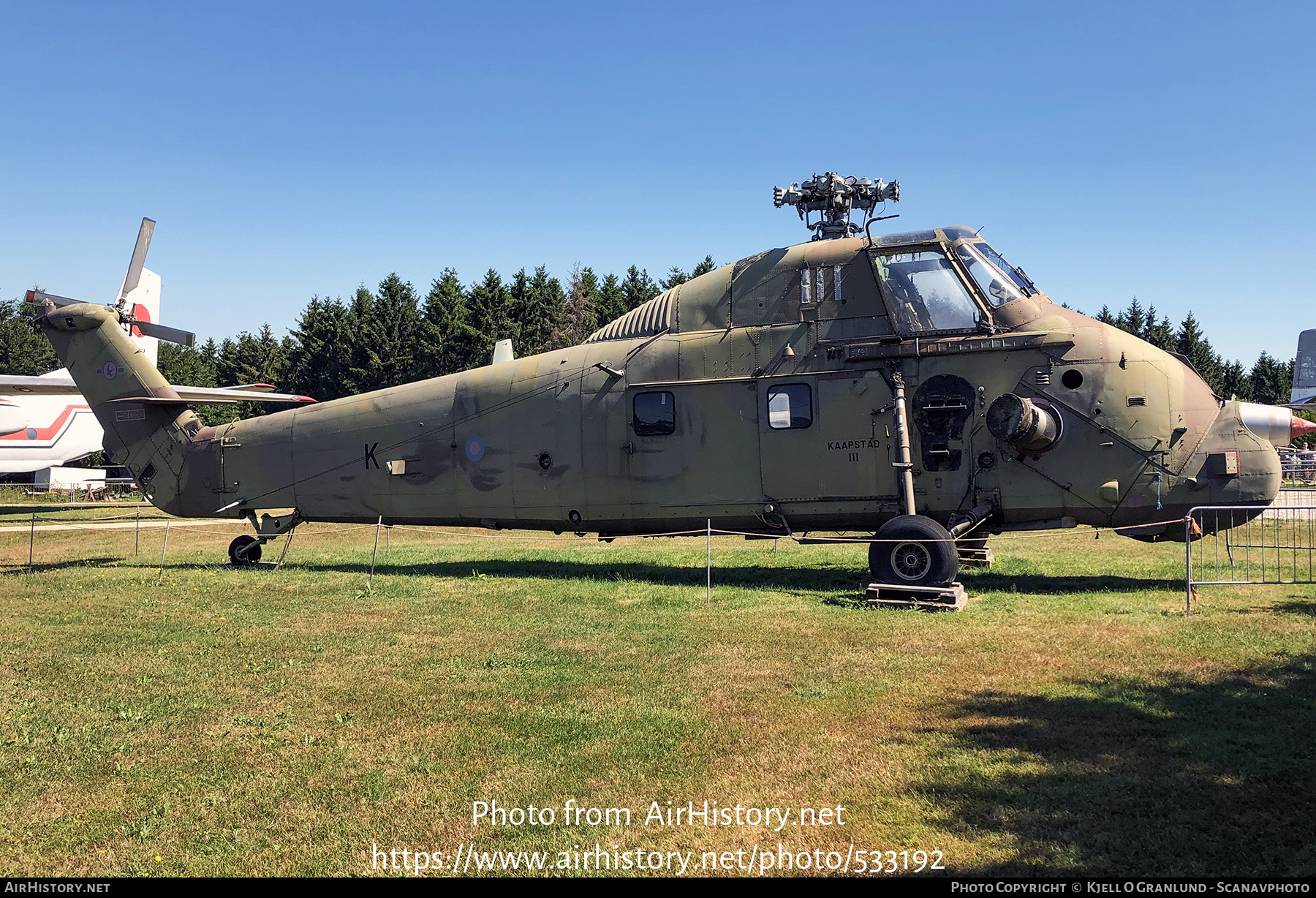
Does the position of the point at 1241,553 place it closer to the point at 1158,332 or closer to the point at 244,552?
the point at 244,552

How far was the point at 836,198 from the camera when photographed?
15000 millimetres

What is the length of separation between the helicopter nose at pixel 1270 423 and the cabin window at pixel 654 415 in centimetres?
832

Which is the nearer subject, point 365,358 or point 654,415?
point 654,415

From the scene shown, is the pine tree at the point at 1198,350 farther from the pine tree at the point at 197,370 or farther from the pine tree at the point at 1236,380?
the pine tree at the point at 197,370

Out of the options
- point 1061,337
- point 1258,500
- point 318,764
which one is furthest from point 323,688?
point 1258,500

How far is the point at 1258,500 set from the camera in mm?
12164

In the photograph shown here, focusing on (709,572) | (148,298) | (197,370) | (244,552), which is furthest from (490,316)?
(709,572)

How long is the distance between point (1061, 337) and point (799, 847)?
10046mm

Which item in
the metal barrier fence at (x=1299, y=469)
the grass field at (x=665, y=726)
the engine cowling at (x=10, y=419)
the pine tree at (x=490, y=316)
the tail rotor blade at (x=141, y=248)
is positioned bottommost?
the grass field at (x=665, y=726)

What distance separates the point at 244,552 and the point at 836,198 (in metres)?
13.6

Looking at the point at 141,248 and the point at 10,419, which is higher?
the point at 141,248

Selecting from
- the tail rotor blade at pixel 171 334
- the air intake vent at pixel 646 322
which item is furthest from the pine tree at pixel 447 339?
the air intake vent at pixel 646 322

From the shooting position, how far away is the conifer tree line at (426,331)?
5853 centimetres

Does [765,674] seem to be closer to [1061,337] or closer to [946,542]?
[946,542]
